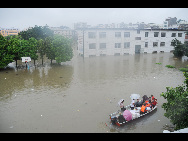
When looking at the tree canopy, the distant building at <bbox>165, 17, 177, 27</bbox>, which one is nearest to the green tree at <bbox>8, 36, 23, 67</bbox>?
the tree canopy

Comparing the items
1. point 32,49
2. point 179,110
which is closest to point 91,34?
point 32,49

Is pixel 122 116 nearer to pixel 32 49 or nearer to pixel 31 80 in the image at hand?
pixel 31 80

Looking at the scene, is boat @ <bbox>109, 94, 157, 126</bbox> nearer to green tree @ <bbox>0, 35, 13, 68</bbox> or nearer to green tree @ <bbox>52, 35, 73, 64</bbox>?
green tree @ <bbox>52, 35, 73, 64</bbox>

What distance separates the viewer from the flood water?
1102cm

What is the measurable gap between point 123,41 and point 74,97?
29.7m

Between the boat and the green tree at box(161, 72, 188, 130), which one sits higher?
the green tree at box(161, 72, 188, 130)

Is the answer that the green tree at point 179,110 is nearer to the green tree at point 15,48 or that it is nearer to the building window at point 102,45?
the green tree at point 15,48

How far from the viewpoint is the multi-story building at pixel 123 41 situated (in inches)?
1554

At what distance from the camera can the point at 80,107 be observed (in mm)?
13688

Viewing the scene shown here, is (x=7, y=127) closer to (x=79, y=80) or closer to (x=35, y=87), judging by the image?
(x=35, y=87)

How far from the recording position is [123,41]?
42.2 m

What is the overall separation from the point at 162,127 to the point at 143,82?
32.2 ft

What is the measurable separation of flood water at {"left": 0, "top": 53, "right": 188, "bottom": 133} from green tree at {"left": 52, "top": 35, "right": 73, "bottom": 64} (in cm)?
383

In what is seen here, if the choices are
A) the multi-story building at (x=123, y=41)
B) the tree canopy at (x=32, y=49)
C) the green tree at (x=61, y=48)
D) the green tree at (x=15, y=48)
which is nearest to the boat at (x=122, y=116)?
the green tree at (x=61, y=48)
